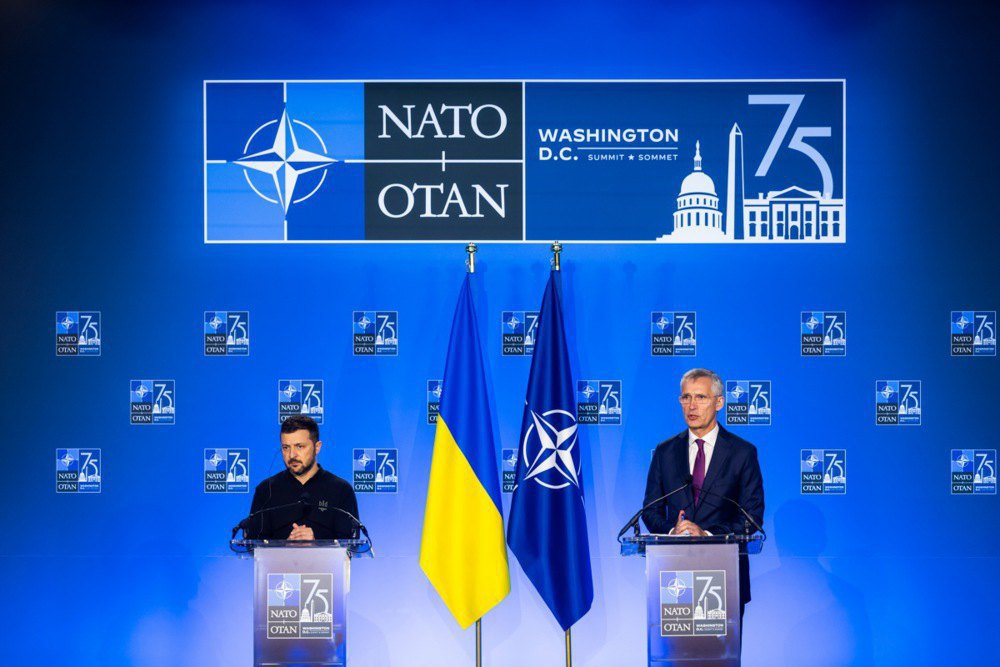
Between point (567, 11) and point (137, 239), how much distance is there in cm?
279

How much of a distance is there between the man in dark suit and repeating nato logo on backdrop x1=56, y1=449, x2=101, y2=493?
310 cm

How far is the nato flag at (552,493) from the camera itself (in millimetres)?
5312

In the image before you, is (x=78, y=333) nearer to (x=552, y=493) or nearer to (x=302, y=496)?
(x=302, y=496)

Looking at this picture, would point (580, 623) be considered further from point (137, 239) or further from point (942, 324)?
point (137, 239)

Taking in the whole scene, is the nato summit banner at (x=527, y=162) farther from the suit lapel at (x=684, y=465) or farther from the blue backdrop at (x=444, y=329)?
the suit lapel at (x=684, y=465)

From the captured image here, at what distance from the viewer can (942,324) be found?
5676 mm

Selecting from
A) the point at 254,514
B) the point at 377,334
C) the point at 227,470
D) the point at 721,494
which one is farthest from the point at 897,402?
the point at 227,470

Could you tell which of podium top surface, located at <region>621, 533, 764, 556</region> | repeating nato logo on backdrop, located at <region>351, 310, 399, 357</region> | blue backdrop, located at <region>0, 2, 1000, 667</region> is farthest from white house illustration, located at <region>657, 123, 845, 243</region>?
podium top surface, located at <region>621, 533, 764, 556</region>

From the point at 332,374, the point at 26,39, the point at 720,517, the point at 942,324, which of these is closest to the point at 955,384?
the point at 942,324

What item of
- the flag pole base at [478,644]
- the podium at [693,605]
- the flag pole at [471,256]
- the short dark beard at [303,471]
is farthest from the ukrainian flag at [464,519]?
the podium at [693,605]

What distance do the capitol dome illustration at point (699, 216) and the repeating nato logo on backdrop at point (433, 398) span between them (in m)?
1.53

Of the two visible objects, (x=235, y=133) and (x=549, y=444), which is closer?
(x=549, y=444)

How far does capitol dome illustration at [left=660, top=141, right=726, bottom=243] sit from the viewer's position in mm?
5676

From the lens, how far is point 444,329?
5684 mm
